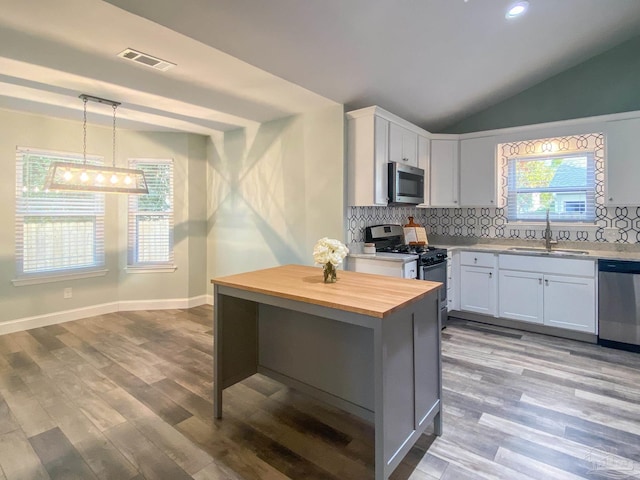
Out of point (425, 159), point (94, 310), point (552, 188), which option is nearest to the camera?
point (552, 188)

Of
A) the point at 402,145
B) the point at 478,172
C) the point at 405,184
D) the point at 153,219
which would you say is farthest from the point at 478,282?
the point at 153,219

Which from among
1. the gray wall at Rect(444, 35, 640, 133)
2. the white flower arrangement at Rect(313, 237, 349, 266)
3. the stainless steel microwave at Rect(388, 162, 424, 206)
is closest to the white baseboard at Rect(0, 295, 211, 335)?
the stainless steel microwave at Rect(388, 162, 424, 206)

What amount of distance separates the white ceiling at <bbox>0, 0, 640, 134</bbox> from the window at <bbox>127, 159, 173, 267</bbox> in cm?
68

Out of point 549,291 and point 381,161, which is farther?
point 549,291

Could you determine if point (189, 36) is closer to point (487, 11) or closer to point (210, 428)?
point (487, 11)

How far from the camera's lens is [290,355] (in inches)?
97.2

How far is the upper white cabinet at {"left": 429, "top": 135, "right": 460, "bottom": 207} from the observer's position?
4695mm

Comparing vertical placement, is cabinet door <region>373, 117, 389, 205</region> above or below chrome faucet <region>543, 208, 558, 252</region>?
above

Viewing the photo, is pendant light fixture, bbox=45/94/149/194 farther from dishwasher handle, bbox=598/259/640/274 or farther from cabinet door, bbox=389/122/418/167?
dishwasher handle, bbox=598/259/640/274

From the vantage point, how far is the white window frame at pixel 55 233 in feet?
13.4

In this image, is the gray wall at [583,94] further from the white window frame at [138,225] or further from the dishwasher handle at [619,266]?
the white window frame at [138,225]

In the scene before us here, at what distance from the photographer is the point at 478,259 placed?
172 inches

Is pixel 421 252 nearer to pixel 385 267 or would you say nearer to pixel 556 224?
pixel 385 267

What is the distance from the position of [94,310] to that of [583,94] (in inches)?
268
